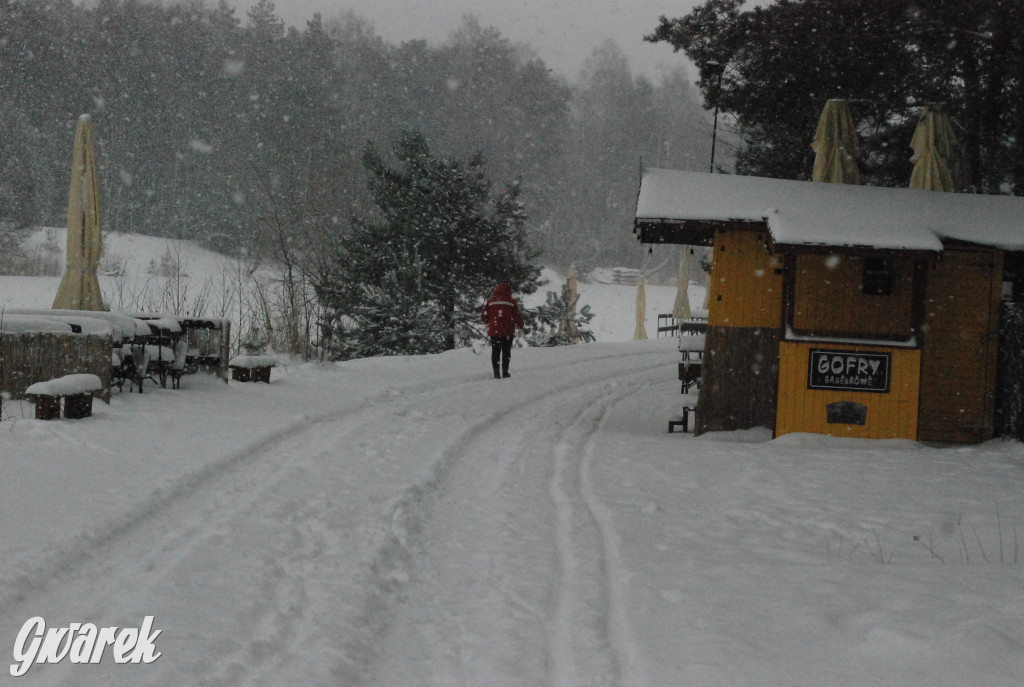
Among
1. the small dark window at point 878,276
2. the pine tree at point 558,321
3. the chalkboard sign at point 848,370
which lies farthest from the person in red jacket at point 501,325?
the pine tree at point 558,321

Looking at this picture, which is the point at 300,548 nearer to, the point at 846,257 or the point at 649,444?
the point at 649,444

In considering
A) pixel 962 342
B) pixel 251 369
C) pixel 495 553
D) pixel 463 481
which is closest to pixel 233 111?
pixel 251 369

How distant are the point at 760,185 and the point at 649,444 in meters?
3.79

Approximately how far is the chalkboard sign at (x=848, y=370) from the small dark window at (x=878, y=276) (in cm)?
74

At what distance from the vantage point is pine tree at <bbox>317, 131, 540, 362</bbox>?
2048 centimetres

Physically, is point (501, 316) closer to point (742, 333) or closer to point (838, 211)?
point (742, 333)

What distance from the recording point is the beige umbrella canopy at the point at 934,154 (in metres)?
11.1

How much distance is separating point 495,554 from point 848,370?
6.44 meters

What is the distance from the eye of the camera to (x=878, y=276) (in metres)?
9.84

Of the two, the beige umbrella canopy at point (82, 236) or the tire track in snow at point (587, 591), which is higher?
the beige umbrella canopy at point (82, 236)

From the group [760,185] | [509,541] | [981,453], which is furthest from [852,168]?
[509,541]

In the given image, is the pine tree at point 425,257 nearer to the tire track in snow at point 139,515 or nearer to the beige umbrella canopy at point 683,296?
the beige umbrella canopy at point 683,296

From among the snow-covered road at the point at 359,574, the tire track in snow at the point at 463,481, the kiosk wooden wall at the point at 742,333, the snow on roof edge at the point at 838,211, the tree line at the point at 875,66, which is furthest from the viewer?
the tree line at the point at 875,66

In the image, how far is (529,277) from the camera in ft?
77.2
